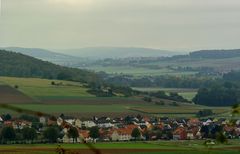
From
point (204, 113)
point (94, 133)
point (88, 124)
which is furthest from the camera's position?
point (204, 113)

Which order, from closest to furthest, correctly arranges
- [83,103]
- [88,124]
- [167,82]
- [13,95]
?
[88,124] → [13,95] → [83,103] → [167,82]

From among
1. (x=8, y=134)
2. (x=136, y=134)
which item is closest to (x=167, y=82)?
(x=136, y=134)

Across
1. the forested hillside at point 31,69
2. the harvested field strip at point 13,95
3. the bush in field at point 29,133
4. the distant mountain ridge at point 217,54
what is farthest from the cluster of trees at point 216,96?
the distant mountain ridge at point 217,54

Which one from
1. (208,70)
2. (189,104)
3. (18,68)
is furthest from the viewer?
(208,70)

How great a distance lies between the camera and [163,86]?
365 ft

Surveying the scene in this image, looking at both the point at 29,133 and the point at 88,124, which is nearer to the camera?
the point at 29,133

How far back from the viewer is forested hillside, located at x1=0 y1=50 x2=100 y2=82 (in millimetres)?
92125

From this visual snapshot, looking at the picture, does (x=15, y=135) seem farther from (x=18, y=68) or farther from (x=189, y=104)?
(x=18, y=68)

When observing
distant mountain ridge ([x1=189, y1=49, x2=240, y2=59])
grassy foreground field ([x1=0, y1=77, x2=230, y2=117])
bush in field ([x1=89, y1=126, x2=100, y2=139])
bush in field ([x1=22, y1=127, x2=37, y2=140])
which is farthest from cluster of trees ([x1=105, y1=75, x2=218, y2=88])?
distant mountain ridge ([x1=189, y1=49, x2=240, y2=59])

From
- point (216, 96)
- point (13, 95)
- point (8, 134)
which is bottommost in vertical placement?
point (8, 134)

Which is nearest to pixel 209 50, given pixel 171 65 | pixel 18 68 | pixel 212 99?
pixel 171 65

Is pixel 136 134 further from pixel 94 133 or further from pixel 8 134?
pixel 8 134

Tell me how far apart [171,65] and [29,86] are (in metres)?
101

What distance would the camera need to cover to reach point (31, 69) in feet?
320
